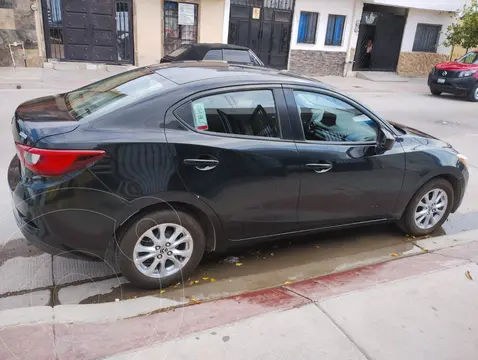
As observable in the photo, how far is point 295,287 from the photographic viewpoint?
336 centimetres

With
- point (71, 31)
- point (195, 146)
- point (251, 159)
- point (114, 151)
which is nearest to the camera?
point (114, 151)

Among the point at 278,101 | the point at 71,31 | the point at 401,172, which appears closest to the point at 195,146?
the point at 278,101

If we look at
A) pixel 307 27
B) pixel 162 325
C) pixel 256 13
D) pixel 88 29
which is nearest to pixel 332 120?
pixel 162 325

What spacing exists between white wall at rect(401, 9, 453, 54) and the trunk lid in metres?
22.6

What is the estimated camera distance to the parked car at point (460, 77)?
609 inches

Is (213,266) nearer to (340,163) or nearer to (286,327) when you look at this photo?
(286,327)

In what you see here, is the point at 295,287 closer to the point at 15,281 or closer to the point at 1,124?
the point at 15,281

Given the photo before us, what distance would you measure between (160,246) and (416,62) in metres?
23.4

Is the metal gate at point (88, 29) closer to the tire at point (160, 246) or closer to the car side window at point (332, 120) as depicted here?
the car side window at point (332, 120)

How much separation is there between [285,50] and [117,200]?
1788 cm

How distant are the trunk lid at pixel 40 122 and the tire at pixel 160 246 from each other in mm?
834

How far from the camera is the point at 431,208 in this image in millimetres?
4566

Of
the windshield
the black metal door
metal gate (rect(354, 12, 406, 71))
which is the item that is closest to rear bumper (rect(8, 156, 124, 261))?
the windshield

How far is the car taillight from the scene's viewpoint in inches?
110
